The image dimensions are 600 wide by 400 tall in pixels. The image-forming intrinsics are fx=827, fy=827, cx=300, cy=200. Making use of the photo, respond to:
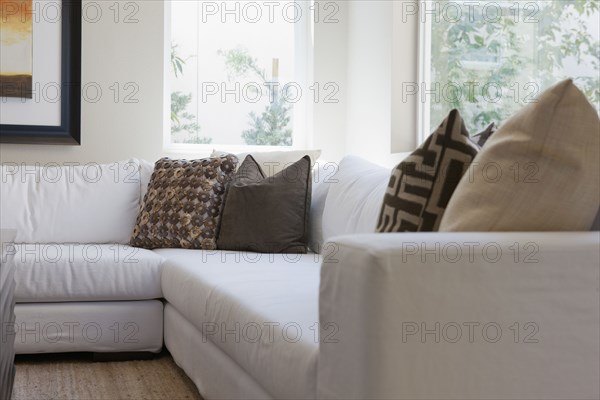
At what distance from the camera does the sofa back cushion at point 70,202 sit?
151 inches

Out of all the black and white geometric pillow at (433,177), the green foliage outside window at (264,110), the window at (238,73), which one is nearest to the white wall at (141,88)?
the window at (238,73)

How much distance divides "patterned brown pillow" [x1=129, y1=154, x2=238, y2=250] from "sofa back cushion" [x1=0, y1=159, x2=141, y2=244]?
0.17 m

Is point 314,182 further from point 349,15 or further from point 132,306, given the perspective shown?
point 349,15

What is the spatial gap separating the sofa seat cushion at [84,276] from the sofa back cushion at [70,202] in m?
0.44

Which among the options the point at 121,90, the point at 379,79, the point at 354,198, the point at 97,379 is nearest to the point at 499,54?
the point at 354,198

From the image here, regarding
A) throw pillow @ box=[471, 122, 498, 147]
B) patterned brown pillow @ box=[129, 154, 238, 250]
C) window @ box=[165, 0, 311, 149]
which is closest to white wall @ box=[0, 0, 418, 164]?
window @ box=[165, 0, 311, 149]

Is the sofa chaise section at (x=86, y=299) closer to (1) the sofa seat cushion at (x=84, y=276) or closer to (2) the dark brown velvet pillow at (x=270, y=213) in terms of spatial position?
(1) the sofa seat cushion at (x=84, y=276)

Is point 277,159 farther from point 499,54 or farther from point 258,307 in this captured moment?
point 258,307

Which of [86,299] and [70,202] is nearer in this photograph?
[86,299]

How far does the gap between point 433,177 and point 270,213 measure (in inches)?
63.6

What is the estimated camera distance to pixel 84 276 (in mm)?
3309

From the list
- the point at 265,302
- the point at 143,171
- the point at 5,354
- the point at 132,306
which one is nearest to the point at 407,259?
the point at 265,302

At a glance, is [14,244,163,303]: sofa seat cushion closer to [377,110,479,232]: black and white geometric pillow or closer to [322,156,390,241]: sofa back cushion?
[322,156,390,241]: sofa back cushion

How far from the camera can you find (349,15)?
4.80 metres
